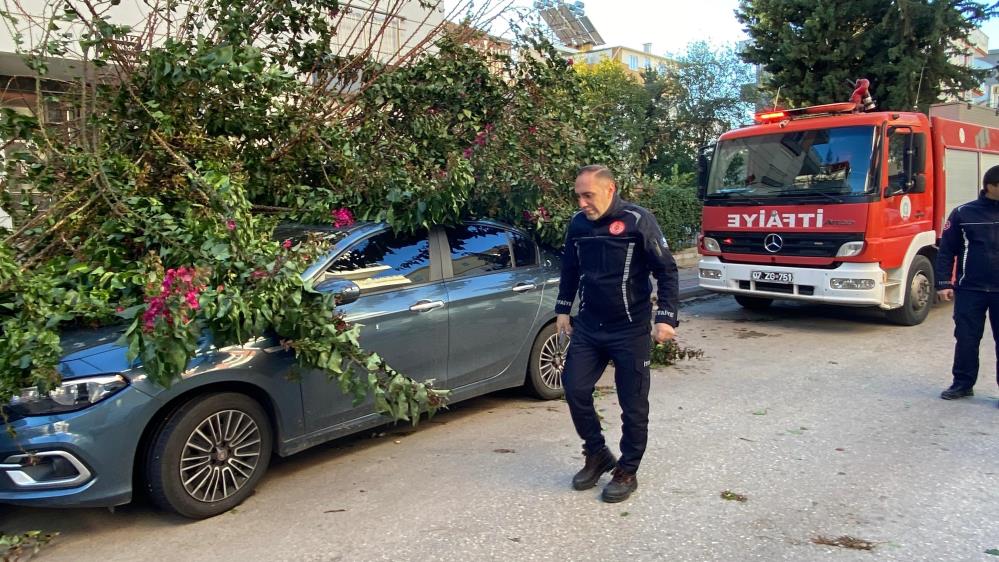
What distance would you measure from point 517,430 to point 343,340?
184 cm

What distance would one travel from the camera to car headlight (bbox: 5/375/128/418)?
344 cm

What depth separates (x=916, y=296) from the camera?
9.05 metres

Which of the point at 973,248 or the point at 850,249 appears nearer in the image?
the point at 973,248

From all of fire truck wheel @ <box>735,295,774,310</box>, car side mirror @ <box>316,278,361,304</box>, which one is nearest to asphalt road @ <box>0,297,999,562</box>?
car side mirror @ <box>316,278,361,304</box>

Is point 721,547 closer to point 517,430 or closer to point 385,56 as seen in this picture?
point 517,430

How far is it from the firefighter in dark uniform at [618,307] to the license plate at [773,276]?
17.1 feet

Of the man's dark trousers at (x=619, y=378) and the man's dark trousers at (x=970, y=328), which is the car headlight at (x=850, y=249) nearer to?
the man's dark trousers at (x=970, y=328)

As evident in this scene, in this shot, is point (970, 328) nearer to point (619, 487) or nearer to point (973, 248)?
point (973, 248)

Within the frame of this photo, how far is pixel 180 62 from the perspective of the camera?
446cm

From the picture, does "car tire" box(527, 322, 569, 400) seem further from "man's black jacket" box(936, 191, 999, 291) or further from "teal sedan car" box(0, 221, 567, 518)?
"man's black jacket" box(936, 191, 999, 291)

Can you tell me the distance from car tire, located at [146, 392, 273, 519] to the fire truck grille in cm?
658

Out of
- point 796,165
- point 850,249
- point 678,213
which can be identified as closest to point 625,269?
point 850,249

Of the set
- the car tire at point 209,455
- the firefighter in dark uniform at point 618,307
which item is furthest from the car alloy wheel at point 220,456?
the firefighter in dark uniform at point 618,307

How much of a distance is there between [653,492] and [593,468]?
350mm
